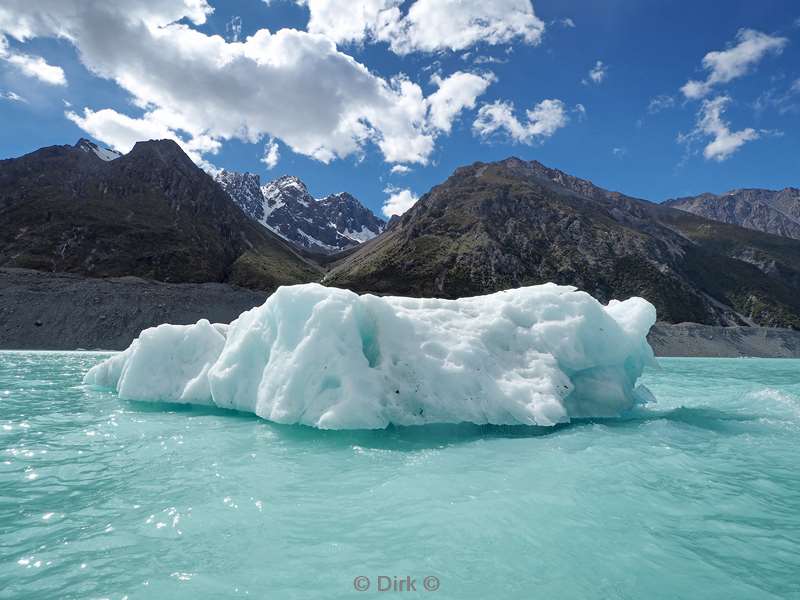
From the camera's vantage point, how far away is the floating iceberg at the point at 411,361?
10.2 m

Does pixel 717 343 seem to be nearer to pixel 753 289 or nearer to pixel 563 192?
pixel 753 289

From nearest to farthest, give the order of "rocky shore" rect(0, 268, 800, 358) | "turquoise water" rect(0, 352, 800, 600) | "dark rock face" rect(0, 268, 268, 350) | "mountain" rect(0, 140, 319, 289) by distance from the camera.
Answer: "turquoise water" rect(0, 352, 800, 600)
"dark rock face" rect(0, 268, 268, 350)
"rocky shore" rect(0, 268, 800, 358)
"mountain" rect(0, 140, 319, 289)

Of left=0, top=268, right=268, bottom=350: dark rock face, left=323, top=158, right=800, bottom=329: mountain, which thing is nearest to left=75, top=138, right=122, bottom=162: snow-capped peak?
left=323, top=158, right=800, bottom=329: mountain

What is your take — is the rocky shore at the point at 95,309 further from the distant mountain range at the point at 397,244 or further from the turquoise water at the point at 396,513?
the turquoise water at the point at 396,513

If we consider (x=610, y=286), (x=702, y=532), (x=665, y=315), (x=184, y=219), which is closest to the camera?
(x=702, y=532)

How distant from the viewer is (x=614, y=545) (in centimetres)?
487

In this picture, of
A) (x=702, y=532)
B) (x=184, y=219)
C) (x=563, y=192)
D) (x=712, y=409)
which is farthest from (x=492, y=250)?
(x=702, y=532)

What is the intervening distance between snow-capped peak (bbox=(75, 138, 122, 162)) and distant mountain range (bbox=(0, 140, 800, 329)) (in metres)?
42.0

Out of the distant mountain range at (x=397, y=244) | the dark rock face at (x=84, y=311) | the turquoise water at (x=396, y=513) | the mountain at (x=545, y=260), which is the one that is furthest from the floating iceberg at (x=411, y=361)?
the mountain at (x=545, y=260)

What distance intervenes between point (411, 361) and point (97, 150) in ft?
742

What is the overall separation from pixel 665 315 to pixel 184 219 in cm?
13720

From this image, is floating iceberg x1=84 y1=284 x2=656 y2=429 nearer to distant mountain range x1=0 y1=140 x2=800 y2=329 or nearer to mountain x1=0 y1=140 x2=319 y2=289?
distant mountain range x1=0 y1=140 x2=800 y2=329

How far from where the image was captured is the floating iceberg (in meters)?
10.2

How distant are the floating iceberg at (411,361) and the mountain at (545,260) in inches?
3831
